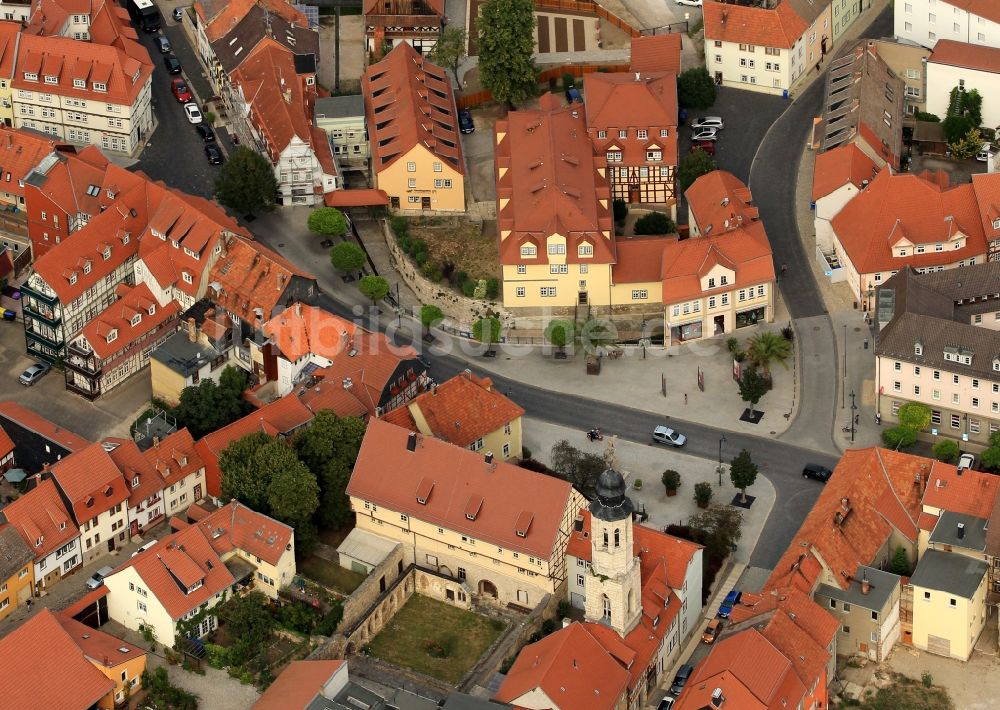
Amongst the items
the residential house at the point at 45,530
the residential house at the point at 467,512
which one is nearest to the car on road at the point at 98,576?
the residential house at the point at 45,530

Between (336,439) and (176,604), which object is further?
(336,439)

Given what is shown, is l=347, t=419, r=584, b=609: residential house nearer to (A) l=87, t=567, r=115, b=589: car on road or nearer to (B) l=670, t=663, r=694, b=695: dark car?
(B) l=670, t=663, r=694, b=695: dark car

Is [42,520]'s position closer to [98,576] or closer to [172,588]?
[98,576]

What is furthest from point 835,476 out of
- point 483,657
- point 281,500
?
point 281,500

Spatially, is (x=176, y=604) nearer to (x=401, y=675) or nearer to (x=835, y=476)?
(x=401, y=675)

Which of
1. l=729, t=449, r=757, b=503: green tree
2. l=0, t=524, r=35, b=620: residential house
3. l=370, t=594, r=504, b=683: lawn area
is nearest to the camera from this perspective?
l=370, t=594, r=504, b=683: lawn area

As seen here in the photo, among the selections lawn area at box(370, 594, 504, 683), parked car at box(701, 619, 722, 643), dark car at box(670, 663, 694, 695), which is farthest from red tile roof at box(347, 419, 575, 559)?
parked car at box(701, 619, 722, 643)
